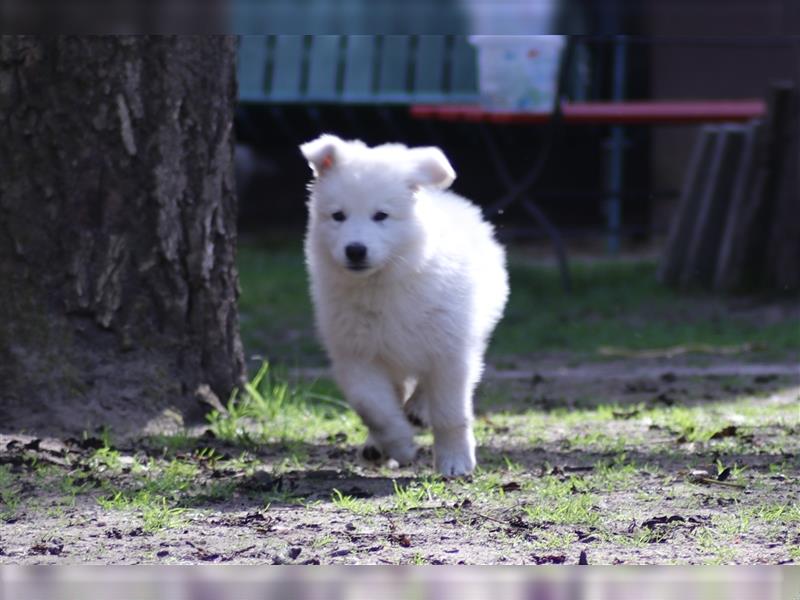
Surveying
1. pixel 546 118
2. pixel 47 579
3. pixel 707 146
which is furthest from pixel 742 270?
pixel 47 579

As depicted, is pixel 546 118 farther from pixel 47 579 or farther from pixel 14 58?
pixel 47 579

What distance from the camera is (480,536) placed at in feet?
11.1

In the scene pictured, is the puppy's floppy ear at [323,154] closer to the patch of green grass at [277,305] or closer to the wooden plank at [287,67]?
the patch of green grass at [277,305]

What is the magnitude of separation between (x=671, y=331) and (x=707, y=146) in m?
1.99

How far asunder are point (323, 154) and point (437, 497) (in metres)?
1.23

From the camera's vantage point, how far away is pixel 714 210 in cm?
923

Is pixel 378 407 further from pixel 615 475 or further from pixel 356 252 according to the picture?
pixel 615 475

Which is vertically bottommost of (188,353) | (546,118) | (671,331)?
(671,331)

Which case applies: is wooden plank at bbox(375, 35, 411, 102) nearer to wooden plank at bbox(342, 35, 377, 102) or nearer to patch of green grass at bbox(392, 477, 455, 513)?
wooden plank at bbox(342, 35, 377, 102)

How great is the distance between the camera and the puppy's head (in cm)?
416

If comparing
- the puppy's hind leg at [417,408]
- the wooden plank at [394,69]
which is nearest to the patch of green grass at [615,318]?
the puppy's hind leg at [417,408]

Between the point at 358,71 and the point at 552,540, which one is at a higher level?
the point at 358,71

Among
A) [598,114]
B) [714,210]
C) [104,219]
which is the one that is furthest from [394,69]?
[104,219]

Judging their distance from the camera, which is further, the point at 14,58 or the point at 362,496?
the point at 14,58
